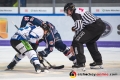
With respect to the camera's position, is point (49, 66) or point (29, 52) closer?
point (29, 52)

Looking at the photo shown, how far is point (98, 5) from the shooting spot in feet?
41.7

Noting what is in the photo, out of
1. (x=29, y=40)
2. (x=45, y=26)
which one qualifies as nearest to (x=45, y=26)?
(x=45, y=26)

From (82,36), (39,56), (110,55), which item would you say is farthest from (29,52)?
(110,55)

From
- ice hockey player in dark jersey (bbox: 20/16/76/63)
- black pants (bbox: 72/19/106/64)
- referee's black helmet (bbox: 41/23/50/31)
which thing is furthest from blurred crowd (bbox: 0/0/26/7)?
referee's black helmet (bbox: 41/23/50/31)

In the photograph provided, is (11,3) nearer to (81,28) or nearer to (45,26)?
(45,26)

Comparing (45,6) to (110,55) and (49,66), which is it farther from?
(49,66)

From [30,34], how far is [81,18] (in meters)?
0.89

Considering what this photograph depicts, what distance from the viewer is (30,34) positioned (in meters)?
6.80

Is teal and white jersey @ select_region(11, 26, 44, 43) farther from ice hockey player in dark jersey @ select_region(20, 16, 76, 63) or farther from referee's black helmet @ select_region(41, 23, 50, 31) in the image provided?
ice hockey player in dark jersey @ select_region(20, 16, 76, 63)

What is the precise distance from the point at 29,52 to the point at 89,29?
3.72 feet

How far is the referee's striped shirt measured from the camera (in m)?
6.88

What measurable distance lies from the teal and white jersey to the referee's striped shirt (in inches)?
23.0

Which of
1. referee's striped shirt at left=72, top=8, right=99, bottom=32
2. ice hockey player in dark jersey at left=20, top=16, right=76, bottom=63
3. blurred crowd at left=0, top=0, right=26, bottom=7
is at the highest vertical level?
blurred crowd at left=0, top=0, right=26, bottom=7

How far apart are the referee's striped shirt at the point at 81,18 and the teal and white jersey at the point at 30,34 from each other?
23.0 inches
